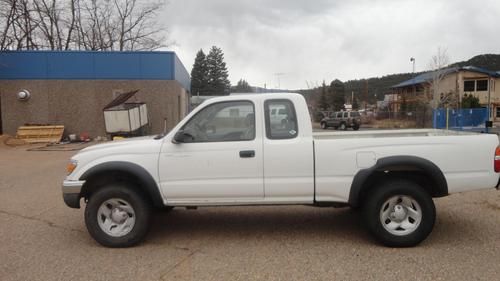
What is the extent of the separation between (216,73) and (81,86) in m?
70.6

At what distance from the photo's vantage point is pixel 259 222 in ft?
19.9

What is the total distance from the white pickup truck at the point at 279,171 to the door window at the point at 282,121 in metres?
0.01

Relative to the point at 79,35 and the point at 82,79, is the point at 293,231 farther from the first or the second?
the point at 79,35

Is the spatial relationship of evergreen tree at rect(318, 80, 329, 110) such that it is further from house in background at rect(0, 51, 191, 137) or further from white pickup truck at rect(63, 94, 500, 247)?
white pickup truck at rect(63, 94, 500, 247)

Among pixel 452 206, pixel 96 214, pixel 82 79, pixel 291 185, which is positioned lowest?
pixel 452 206

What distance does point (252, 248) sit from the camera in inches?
196

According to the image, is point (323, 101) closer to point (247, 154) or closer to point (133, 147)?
point (247, 154)

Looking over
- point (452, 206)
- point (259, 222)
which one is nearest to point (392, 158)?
point (259, 222)

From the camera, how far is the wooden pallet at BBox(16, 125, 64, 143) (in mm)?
20906

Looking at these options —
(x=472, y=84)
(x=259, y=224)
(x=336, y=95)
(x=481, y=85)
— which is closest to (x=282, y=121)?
(x=259, y=224)

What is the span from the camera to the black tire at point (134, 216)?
16.5ft

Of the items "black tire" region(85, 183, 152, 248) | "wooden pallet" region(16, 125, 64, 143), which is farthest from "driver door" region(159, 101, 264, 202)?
"wooden pallet" region(16, 125, 64, 143)

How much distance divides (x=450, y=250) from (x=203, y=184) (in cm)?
299

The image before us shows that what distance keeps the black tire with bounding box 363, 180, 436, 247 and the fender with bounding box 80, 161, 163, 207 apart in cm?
257
